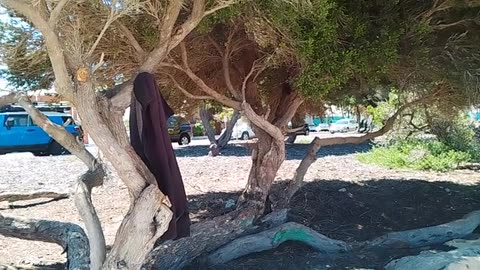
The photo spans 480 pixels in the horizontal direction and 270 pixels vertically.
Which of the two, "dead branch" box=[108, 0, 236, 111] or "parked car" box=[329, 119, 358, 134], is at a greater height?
"dead branch" box=[108, 0, 236, 111]

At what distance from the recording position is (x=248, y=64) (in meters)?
6.89

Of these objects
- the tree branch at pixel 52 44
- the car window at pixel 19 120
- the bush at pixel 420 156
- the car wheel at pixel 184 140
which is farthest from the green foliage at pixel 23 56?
the car wheel at pixel 184 140

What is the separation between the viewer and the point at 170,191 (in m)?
3.63

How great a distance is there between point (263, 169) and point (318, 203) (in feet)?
6.18

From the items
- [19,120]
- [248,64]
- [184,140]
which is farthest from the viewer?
[184,140]

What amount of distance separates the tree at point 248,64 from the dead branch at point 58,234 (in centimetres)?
65

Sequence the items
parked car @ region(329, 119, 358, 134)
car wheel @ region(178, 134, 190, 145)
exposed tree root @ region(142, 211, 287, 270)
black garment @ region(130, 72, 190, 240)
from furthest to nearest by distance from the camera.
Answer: parked car @ region(329, 119, 358, 134), car wheel @ region(178, 134, 190, 145), exposed tree root @ region(142, 211, 287, 270), black garment @ region(130, 72, 190, 240)

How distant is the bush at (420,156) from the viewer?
1209 centimetres

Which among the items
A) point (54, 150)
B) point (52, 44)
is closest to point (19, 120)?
point (54, 150)

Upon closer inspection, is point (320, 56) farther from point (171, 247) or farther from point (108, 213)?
point (108, 213)

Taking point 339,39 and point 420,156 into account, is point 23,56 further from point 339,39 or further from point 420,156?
point 420,156

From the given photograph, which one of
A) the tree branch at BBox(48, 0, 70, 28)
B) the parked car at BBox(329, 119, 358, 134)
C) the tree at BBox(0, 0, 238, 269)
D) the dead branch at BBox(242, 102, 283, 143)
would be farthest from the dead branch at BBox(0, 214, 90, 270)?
the parked car at BBox(329, 119, 358, 134)

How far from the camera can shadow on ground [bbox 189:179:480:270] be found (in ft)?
17.2

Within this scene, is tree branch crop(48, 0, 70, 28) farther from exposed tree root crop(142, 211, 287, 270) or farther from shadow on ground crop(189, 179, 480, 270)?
shadow on ground crop(189, 179, 480, 270)
